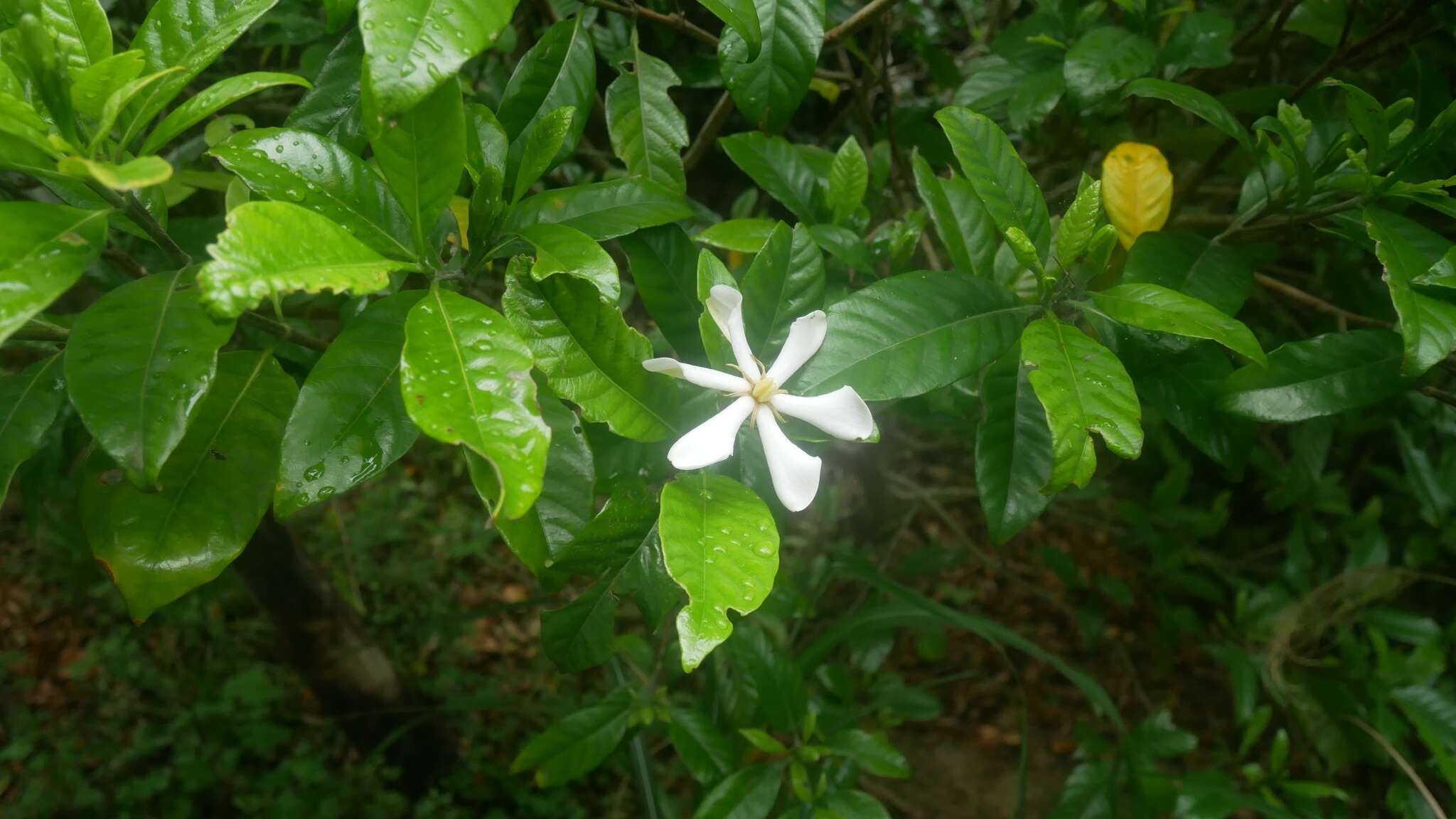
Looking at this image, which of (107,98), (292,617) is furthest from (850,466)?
(107,98)

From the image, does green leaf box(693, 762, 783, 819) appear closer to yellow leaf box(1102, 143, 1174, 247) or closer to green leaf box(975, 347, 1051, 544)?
green leaf box(975, 347, 1051, 544)

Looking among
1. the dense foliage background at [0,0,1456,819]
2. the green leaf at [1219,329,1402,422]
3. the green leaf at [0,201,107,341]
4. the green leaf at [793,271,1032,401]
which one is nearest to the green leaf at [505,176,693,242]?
the dense foliage background at [0,0,1456,819]

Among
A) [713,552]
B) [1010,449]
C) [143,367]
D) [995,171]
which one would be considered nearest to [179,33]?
[143,367]

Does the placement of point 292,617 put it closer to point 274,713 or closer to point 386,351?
point 274,713

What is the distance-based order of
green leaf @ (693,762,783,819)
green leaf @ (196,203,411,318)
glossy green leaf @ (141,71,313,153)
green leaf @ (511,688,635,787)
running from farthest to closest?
green leaf @ (511,688,635,787), green leaf @ (693,762,783,819), glossy green leaf @ (141,71,313,153), green leaf @ (196,203,411,318)

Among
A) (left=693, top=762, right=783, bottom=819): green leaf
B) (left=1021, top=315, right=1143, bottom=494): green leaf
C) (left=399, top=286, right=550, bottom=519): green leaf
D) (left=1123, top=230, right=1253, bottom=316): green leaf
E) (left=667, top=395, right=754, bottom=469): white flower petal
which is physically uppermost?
(left=399, top=286, right=550, bottom=519): green leaf

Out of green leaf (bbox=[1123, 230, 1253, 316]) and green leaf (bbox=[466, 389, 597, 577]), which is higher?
green leaf (bbox=[1123, 230, 1253, 316])
